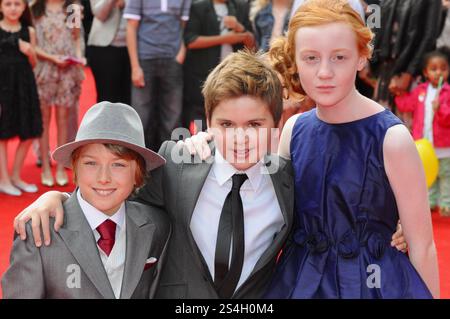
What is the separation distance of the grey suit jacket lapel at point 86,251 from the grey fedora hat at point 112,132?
0.20 meters

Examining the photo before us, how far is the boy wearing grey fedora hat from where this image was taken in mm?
1959

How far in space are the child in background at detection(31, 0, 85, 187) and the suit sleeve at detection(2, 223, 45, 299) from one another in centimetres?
342

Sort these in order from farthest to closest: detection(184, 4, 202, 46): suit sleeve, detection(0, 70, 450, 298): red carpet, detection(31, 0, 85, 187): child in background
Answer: detection(184, 4, 202, 46): suit sleeve
detection(31, 0, 85, 187): child in background
detection(0, 70, 450, 298): red carpet

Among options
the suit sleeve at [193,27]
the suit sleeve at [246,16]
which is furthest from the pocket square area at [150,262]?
the suit sleeve at [246,16]

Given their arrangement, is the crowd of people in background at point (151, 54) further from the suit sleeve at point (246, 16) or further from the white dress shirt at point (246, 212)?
the white dress shirt at point (246, 212)

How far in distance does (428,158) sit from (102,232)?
3.10 metres

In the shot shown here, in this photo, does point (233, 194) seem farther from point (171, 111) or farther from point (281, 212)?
point (171, 111)

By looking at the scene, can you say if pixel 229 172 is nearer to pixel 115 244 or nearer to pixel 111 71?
pixel 115 244

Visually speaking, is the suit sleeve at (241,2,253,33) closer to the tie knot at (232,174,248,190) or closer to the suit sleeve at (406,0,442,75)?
the suit sleeve at (406,0,442,75)

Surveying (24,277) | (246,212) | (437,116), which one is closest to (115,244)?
(24,277)

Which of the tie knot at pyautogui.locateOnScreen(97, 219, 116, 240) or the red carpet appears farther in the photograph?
the red carpet

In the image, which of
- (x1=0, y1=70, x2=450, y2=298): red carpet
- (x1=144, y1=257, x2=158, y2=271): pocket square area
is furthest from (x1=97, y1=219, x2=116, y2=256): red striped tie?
(x1=0, y1=70, x2=450, y2=298): red carpet
